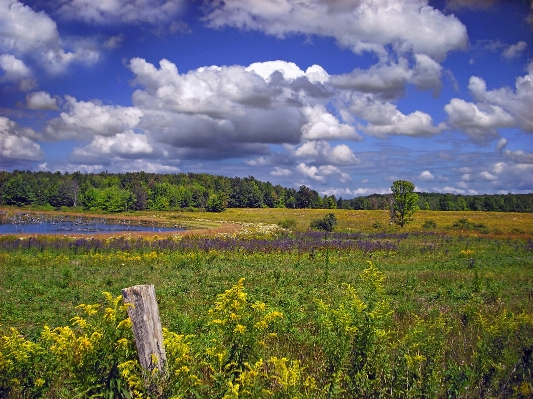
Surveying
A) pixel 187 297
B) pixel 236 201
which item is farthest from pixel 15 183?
pixel 187 297

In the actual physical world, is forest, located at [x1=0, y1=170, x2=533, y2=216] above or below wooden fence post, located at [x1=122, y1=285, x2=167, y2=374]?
above

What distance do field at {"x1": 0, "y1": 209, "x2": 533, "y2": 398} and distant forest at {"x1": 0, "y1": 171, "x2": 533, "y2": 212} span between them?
84.1 metres

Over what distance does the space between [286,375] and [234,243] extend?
2142 centimetres

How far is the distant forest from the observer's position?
106 m

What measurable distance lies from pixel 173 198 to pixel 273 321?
112 m

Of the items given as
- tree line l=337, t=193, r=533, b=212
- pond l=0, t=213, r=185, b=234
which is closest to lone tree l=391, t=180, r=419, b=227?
pond l=0, t=213, r=185, b=234

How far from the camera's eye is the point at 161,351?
175 inches

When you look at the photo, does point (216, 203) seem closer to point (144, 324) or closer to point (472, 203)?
point (472, 203)

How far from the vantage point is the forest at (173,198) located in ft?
348

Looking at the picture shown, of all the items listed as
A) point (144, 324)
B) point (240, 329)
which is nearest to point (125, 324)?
point (144, 324)

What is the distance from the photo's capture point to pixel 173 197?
383 ft

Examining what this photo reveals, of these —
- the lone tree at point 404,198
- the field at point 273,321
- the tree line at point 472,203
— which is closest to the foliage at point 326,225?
the lone tree at point 404,198

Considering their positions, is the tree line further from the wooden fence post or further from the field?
the wooden fence post

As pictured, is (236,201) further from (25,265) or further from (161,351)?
(161,351)
